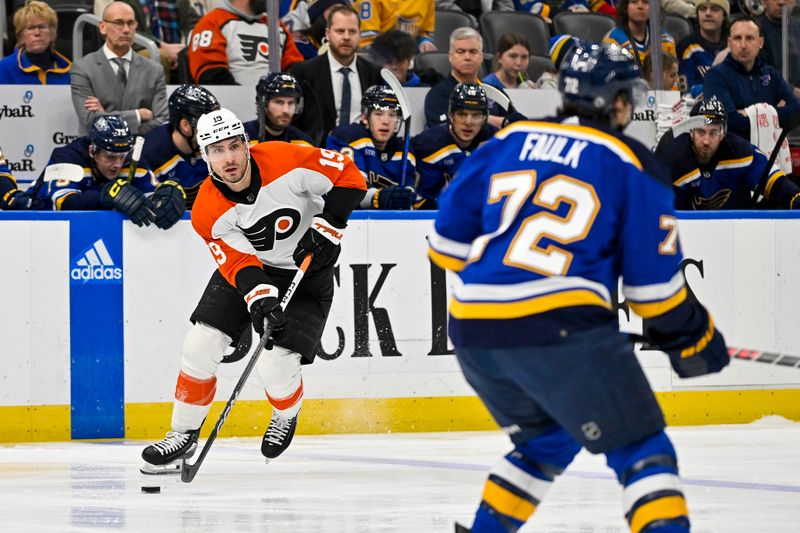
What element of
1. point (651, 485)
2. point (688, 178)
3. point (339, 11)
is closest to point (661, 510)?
point (651, 485)

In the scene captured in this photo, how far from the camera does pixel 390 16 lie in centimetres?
763

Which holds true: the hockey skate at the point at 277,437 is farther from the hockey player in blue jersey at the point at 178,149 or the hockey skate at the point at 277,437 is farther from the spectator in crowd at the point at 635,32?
the spectator in crowd at the point at 635,32

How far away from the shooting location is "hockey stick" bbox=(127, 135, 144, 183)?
6.24 metres

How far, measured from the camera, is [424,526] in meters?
4.02

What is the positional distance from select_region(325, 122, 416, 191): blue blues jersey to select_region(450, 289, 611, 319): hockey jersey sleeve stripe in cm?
389

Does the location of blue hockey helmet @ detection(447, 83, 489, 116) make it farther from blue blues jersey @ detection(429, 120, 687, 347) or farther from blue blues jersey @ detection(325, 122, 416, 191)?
blue blues jersey @ detection(429, 120, 687, 347)

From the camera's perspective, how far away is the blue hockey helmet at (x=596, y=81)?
2877 millimetres

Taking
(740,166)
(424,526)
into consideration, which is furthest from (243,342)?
(740,166)

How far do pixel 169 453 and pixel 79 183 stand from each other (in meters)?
1.77

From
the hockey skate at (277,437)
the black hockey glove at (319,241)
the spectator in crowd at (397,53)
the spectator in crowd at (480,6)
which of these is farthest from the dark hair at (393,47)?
the hockey skate at (277,437)

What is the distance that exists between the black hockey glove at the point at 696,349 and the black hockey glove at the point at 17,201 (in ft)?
12.9

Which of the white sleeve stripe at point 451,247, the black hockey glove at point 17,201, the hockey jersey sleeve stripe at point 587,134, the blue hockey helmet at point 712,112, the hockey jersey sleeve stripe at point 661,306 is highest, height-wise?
the hockey jersey sleeve stripe at point 587,134

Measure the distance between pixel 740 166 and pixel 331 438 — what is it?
2.60m

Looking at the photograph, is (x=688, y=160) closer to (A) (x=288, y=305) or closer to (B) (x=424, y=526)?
(A) (x=288, y=305)
